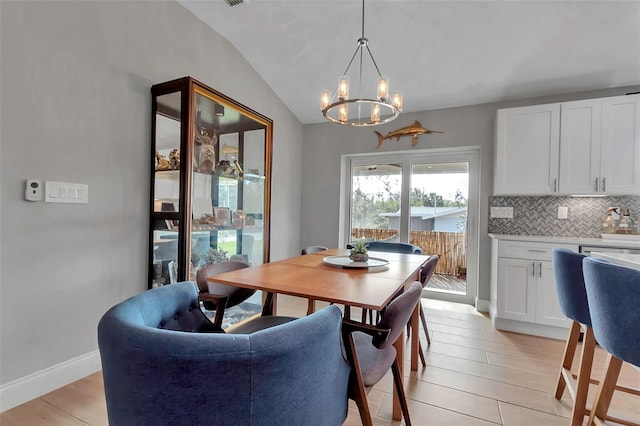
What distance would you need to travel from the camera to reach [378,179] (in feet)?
13.8

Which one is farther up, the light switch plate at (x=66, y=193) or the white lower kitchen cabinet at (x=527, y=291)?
the light switch plate at (x=66, y=193)

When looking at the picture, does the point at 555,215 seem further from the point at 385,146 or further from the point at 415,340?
the point at 415,340

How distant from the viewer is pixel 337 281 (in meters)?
1.49

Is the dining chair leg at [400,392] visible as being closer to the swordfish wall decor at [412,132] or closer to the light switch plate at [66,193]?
Result: the light switch plate at [66,193]

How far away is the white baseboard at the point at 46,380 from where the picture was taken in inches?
64.7

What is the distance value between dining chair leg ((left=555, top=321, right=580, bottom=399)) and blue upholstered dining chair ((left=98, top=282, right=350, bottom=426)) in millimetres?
1866

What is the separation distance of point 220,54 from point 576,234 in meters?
4.10

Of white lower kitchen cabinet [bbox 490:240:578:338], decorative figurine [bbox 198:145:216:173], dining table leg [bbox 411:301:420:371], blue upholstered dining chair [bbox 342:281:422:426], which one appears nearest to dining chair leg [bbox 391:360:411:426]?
blue upholstered dining chair [bbox 342:281:422:426]

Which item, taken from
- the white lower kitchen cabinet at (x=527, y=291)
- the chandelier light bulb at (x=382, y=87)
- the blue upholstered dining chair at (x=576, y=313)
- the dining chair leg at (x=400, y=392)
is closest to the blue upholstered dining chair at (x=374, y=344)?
the dining chair leg at (x=400, y=392)

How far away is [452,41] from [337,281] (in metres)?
2.57

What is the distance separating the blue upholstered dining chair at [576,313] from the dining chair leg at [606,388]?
95 millimetres

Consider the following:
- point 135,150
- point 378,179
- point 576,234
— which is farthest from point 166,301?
point 576,234

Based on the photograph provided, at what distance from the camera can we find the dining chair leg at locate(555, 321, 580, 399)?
175cm

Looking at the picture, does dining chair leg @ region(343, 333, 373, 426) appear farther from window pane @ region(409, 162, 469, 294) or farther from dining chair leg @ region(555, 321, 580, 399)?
window pane @ region(409, 162, 469, 294)
